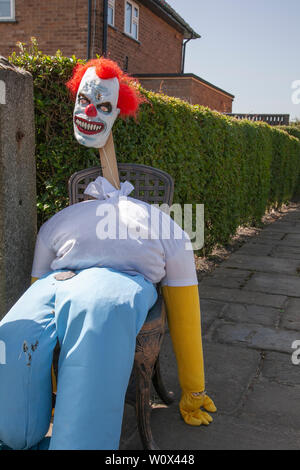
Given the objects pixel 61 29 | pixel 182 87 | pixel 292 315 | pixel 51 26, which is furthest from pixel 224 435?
pixel 182 87

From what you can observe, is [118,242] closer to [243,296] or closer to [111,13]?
[243,296]

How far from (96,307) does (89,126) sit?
1.17 meters

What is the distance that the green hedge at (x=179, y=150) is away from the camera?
3006 millimetres

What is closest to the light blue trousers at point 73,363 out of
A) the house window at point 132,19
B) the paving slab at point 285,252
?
the paving slab at point 285,252

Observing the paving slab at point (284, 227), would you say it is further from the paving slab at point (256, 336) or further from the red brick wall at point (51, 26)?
the red brick wall at point (51, 26)

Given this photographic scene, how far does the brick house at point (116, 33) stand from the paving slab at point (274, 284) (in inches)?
262

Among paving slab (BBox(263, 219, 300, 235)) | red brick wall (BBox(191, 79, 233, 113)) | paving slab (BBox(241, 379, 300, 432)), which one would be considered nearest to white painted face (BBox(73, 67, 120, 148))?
paving slab (BBox(241, 379, 300, 432))

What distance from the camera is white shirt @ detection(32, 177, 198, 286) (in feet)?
6.91

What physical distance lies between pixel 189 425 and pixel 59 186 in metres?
1.73

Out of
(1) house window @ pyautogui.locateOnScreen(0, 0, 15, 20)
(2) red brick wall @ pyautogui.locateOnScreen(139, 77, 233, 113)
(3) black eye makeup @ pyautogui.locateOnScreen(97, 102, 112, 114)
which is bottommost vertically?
(3) black eye makeup @ pyautogui.locateOnScreen(97, 102, 112, 114)

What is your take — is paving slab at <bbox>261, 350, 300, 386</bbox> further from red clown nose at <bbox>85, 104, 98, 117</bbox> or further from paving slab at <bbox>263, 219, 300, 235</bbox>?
paving slab at <bbox>263, 219, 300, 235</bbox>

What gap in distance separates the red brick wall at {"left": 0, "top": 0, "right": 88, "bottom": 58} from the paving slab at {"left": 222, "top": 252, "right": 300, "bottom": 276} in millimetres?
7974

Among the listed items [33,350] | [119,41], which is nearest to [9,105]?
[33,350]
